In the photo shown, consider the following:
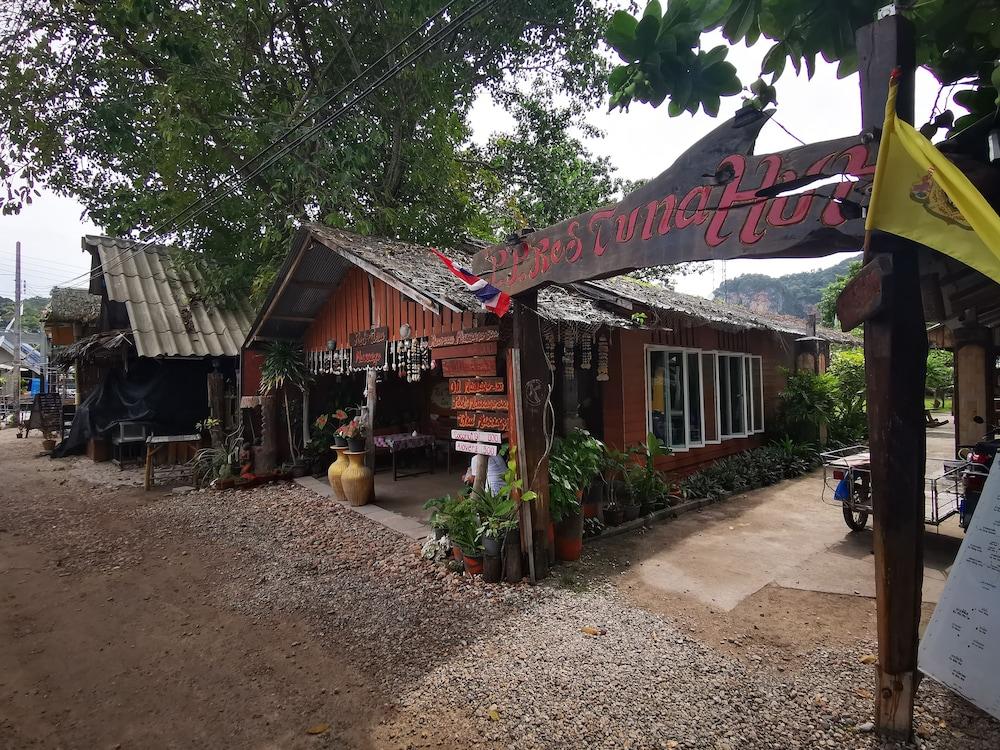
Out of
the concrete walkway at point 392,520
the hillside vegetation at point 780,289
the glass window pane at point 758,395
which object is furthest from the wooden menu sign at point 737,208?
the hillside vegetation at point 780,289

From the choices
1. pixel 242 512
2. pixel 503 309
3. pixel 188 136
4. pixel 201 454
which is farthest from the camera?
pixel 188 136

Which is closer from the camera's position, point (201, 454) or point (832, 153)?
point (832, 153)

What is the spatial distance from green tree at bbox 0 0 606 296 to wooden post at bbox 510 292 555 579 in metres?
7.40

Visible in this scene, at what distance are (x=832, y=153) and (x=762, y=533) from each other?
520cm

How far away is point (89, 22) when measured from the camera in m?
11.0

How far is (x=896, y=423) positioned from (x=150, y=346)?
1286cm

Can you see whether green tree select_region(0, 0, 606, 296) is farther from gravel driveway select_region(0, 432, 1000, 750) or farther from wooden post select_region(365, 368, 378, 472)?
gravel driveway select_region(0, 432, 1000, 750)

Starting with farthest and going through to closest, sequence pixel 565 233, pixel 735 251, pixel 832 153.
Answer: pixel 565 233, pixel 735 251, pixel 832 153

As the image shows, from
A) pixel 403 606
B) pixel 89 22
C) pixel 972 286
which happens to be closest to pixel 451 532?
pixel 403 606

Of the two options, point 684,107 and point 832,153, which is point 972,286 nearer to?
point 832,153

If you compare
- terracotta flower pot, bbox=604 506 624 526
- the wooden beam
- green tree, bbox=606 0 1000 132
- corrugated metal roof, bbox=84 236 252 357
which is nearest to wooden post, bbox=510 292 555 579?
the wooden beam

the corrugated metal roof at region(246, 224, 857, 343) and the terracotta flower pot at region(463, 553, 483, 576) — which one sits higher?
the corrugated metal roof at region(246, 224, 857, 343)

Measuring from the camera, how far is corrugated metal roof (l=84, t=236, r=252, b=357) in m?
11.8

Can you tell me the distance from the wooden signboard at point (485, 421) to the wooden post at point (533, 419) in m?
0.27
